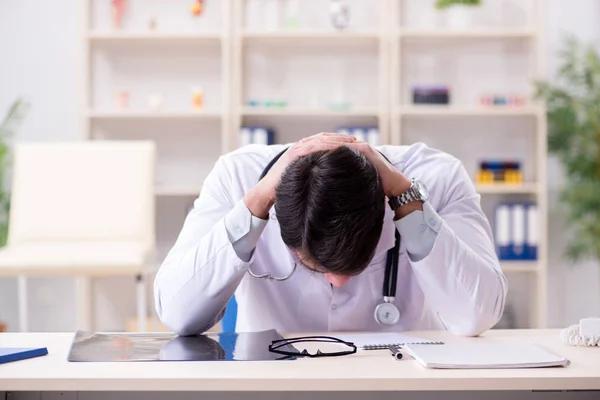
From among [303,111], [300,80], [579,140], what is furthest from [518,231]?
[300,80]

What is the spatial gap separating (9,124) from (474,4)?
255 cm

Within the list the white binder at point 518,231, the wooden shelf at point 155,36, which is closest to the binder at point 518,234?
the white binder at point 518,231

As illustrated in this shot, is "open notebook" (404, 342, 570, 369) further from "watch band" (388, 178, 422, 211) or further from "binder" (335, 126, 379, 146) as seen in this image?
"binder" (335, 126, 379, 146)

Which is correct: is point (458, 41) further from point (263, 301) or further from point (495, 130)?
point (263, 301)

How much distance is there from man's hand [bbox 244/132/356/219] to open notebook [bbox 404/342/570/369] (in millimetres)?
337

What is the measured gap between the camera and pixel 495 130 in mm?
4289

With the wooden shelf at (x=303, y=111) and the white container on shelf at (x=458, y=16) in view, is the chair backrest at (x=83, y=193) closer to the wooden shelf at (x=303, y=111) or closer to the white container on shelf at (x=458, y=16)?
the wooden shelf at (x=303, y=111)

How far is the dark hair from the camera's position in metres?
1.16

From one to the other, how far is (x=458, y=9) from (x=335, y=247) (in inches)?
126

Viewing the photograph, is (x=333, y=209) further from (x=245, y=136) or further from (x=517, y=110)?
(x=517, y=110)

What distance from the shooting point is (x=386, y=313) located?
1.48 meters

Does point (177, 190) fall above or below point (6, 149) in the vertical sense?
below

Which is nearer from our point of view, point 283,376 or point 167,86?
point 283,376

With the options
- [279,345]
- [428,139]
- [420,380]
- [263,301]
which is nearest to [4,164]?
[428,139]
